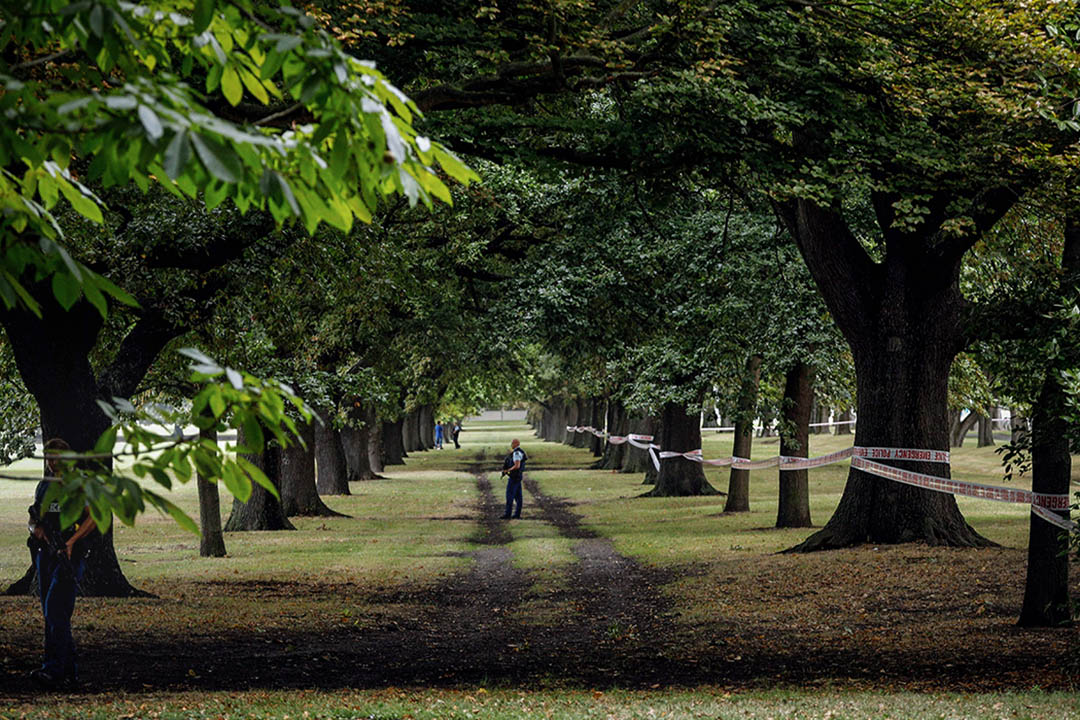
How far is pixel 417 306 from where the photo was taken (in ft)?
86.1

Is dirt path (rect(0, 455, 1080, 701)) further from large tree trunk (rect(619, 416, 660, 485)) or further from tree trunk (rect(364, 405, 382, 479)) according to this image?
tree trunk (rect(364, 405, 382, 479))

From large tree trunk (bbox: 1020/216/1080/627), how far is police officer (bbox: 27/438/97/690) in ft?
26.1

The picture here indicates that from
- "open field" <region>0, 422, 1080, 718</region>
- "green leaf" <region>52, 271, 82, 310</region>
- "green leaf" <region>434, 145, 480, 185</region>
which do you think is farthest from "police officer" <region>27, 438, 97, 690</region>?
"green leaf" <region>434, 145, 480, 185</region>

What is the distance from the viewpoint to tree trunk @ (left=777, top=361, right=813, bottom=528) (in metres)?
24.3

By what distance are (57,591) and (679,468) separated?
27395mm

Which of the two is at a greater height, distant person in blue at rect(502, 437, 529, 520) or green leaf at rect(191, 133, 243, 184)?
green leaf at rect(191, 133, 243, 184)

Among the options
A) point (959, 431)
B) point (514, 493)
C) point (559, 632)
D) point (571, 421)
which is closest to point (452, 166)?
point (559, 632)

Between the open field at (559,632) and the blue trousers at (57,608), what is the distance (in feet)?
1.06

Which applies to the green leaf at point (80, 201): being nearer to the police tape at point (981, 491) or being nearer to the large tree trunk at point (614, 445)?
the police tape at point (981, 491)

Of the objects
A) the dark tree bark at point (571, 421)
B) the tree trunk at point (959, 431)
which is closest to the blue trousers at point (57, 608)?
the tree trunk at point (959, 431)

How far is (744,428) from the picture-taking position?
26172 mm

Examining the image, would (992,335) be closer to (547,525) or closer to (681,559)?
(681,559)

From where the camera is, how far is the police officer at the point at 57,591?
30.9ft

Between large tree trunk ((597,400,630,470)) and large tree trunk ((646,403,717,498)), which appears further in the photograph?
large tree trunk ((597,400,630,470))
